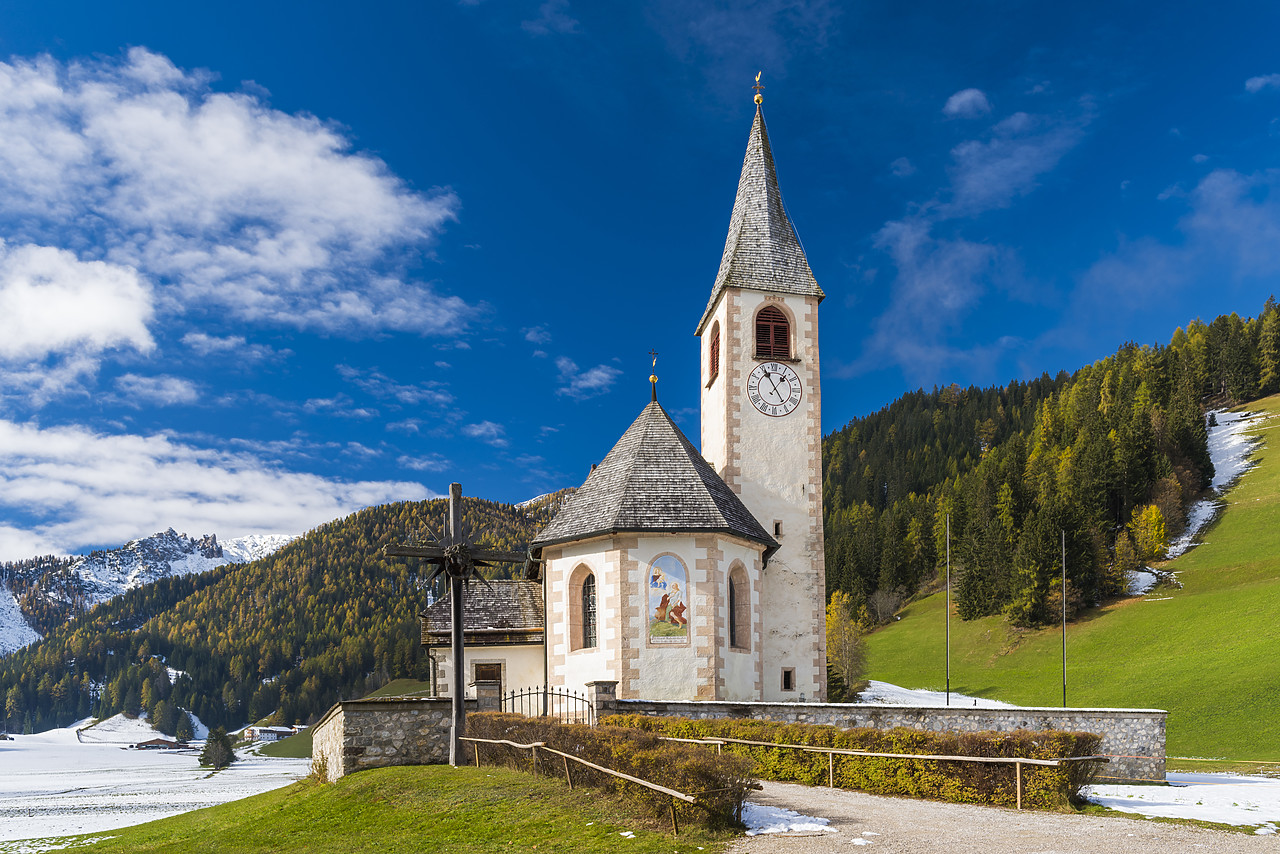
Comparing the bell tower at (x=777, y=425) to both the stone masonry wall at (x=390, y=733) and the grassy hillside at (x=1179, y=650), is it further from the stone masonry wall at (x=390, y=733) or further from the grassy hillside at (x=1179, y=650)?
the grassy hillside at (x=1179, y=650)

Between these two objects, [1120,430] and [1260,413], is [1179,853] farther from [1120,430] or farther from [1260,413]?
[1260,413]

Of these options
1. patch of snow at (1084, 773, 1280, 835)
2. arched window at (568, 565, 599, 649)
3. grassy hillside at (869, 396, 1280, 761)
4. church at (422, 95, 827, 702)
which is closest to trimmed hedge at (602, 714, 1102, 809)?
patch of snow at (1084, 773, 1280, 835)

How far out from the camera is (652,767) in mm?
14133

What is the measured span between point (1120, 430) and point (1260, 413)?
3545cm

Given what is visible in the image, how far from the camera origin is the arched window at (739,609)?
99.2 ft

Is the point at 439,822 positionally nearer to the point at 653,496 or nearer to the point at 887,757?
the point at 887,757

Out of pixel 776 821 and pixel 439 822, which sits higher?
pixel 776 821

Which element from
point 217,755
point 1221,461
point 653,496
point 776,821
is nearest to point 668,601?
point 653,496

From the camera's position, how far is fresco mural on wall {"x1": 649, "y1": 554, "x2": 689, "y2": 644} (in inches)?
1109

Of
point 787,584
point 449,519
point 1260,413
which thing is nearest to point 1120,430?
point 1260,413

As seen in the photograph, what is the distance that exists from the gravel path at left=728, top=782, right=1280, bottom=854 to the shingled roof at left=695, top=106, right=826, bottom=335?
24.9m

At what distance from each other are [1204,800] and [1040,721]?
11.5 feet

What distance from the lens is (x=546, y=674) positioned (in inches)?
1258

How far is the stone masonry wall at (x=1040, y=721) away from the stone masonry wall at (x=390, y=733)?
26.1ft
